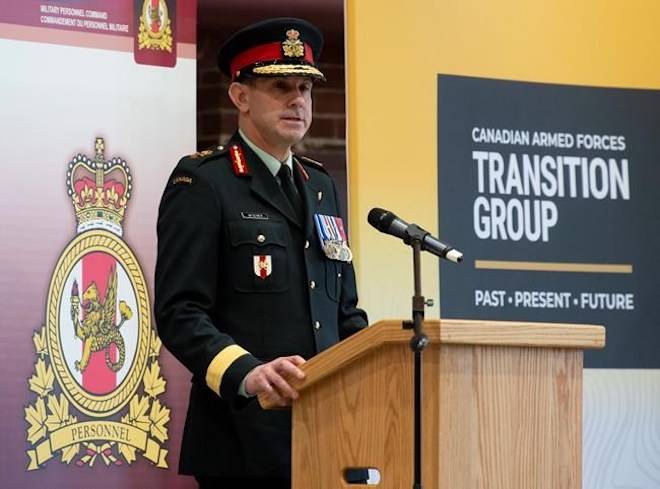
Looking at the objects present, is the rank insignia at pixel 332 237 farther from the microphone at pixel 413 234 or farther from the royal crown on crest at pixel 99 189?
the royal crown on crest at pixel 99 189

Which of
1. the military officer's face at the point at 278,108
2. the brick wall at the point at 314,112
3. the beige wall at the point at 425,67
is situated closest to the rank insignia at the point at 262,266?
the military officer's face at the point at 278,108

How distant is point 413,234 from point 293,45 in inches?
34.5

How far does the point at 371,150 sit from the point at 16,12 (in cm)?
122

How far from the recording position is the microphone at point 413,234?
221cm

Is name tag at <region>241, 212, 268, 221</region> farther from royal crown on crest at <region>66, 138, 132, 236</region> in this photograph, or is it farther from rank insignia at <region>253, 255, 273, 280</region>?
royal crown on crest at <region>66, 138, 132, 236</region>

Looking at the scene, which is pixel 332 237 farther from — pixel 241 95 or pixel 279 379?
pixel 279 379

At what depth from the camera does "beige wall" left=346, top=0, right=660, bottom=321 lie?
13.0 ft

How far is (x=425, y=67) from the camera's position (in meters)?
4.14

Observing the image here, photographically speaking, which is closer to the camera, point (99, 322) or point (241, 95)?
point (241, 95)

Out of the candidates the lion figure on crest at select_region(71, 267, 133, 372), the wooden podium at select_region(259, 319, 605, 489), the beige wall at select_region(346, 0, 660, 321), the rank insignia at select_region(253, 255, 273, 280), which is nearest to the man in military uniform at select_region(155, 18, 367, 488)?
the rank insignia at select_region(253, 255, 273, 280)

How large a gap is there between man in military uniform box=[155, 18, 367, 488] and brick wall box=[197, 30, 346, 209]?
0.69 metres

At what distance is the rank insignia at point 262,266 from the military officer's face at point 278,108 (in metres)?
0.31

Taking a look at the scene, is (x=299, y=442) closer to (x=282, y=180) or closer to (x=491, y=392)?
(x=491, y=392)

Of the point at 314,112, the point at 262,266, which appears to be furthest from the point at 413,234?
the point at 314,112
